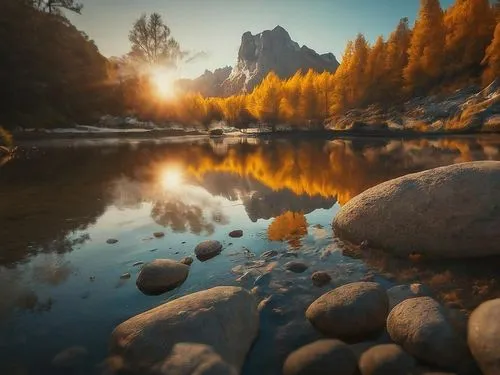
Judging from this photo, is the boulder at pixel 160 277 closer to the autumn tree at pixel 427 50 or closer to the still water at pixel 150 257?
the still water at pixel 150 257

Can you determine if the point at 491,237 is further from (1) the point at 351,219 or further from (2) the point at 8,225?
(2) the point at 8,225

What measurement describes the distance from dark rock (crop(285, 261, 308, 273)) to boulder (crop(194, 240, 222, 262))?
72.0 inches

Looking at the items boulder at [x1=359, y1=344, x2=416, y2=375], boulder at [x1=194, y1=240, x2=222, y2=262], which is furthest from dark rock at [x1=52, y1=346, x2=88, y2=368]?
boulder at [x1=359, y1=344, x2=416, y2=375]

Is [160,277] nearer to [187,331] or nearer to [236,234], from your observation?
[187,331]

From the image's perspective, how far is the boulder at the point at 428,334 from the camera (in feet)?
13.8

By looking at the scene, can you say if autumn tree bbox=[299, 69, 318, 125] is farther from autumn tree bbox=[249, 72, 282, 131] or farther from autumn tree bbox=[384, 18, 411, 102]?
autumn tree bbox=[384, 18, 411, 102]

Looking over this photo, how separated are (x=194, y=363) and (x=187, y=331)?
611mm

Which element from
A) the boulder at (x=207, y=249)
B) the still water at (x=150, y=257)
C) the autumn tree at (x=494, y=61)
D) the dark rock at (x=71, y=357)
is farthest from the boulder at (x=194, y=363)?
the autumn tree at (x=494, y=61)

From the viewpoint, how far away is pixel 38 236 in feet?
30.7

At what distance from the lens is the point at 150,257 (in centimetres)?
807

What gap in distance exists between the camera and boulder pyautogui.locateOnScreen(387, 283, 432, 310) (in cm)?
578

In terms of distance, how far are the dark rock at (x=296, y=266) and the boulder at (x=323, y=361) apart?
9.07 feet

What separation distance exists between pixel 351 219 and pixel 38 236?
837 centimetres

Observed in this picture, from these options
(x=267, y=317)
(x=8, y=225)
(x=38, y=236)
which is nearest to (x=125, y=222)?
(x=38, y=236)
